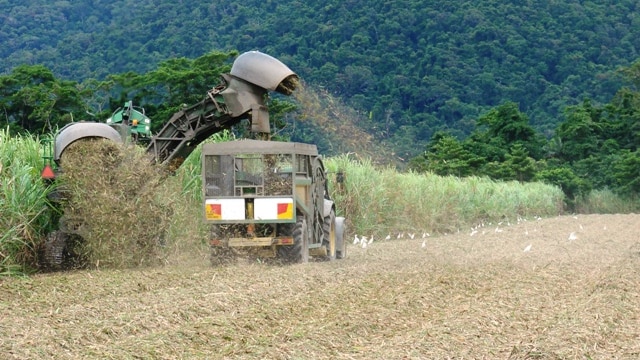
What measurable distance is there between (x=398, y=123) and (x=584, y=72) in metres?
23.6

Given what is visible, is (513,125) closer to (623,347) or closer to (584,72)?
(584,72)

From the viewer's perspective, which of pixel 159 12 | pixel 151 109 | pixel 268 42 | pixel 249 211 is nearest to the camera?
pixel 249 211

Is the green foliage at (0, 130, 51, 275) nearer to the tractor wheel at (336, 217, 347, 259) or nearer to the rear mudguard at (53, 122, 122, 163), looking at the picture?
the rear mudguard at (53, 122, 122, 163)

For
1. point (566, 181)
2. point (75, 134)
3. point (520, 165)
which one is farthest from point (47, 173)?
point (520, 165)

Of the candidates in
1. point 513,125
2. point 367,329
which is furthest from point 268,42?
point 367,329

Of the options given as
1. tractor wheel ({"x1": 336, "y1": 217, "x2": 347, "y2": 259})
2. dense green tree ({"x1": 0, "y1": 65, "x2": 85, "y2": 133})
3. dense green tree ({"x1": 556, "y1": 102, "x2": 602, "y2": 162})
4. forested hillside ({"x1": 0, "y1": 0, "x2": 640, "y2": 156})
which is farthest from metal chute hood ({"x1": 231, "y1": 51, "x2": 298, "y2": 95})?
dense green tree ({"x1": 556, "y1": 102, "x2": 602, "y2": 162})

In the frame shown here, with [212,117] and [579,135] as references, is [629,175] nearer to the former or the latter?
[579,135]

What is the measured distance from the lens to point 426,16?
69.5 meters

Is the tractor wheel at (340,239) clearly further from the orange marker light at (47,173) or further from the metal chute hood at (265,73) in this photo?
the orange marker light at (47,173)

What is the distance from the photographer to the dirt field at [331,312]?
7.63m

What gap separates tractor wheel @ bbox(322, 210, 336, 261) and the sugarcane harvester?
1.00 meters

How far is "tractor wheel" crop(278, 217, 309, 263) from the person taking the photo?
47.7 ft

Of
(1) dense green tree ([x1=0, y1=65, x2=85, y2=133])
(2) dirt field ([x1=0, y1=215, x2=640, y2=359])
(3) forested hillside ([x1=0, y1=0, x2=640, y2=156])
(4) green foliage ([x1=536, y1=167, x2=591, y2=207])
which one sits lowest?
(2) dirt field ([x1=0, y1=215, x2=640, y2=359])

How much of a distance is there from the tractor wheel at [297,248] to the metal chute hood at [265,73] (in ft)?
6.88
